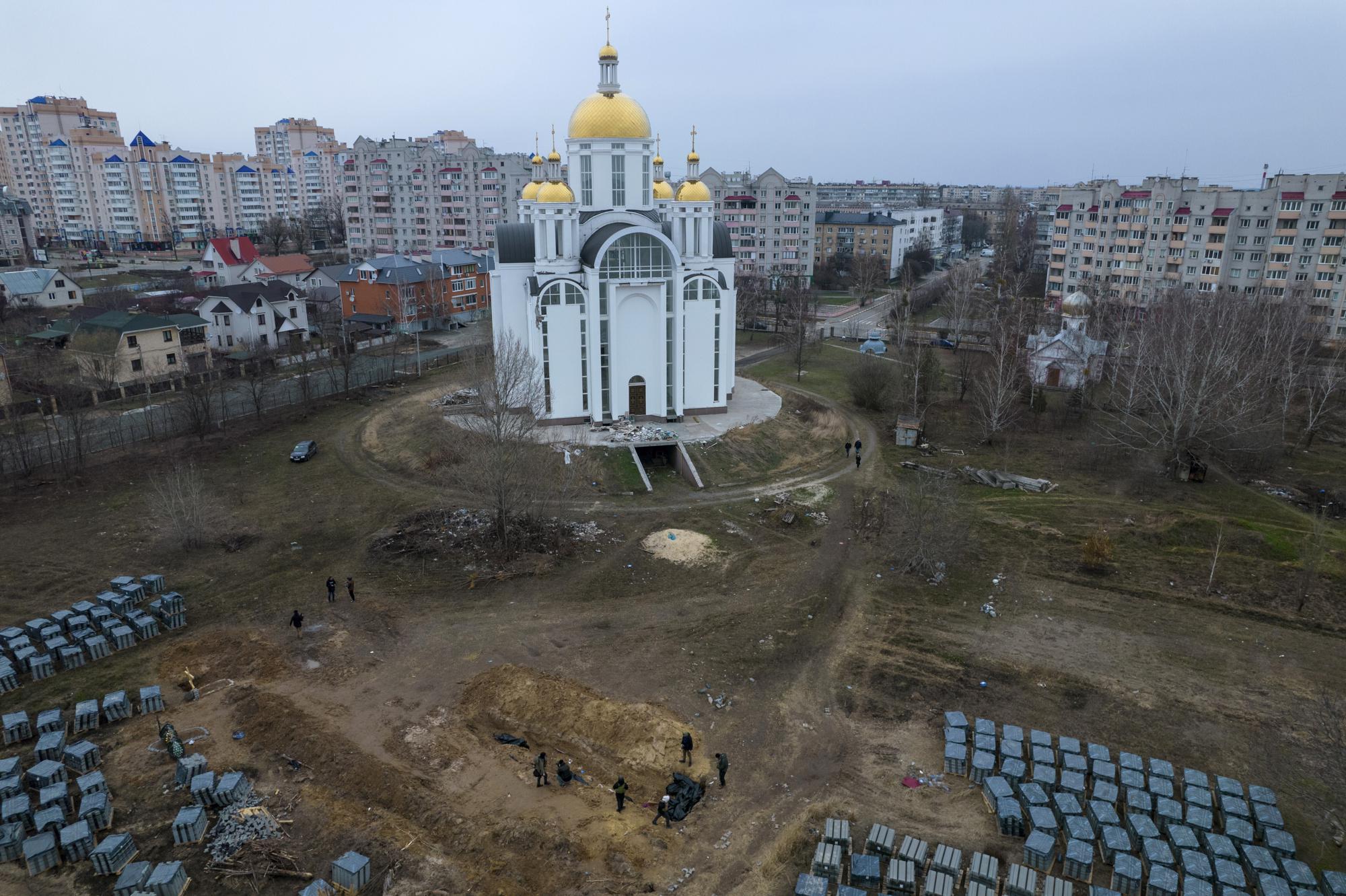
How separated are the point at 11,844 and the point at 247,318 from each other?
44.9m

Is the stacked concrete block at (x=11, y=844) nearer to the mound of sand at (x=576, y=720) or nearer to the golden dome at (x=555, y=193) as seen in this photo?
the mound of sand at (x=576, y=720)

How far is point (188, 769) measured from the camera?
53.0 ft

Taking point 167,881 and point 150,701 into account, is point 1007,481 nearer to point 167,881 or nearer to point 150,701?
point 150,701

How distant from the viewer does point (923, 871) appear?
14180 millimetres

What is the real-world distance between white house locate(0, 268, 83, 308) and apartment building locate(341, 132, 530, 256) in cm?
2922

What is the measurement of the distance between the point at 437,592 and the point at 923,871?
15.5 m

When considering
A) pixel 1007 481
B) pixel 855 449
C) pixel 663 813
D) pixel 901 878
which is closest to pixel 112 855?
pixel 663 813

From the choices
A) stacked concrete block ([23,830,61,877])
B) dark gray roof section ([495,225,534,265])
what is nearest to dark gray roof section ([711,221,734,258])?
dark gray roof section ([495,225,534,265])

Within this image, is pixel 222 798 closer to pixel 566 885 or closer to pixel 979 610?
pixel 566 885

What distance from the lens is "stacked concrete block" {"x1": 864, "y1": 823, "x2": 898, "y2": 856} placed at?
14.4m

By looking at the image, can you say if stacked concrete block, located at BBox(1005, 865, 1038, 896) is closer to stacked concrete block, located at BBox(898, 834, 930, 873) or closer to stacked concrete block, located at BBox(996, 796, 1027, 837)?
stacked concrete block, located at BBox(996, 796, 1027, 837)

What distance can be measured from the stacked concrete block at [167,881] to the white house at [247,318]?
1692 inches

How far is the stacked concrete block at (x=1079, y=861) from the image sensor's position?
46.2 feet

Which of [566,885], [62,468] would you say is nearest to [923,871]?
[566,885]
